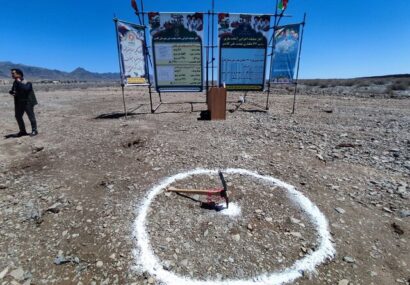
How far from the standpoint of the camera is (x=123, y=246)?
3.09m

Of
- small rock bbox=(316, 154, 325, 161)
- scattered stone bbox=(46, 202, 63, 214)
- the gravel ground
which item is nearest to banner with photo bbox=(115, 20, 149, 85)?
the gravel ground

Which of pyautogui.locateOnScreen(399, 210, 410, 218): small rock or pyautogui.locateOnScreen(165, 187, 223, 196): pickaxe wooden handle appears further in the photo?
pyautogui.locateOnScreen(165, 187, 223, 196): pickaxe wooden handle

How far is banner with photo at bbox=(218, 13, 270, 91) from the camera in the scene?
10492mm

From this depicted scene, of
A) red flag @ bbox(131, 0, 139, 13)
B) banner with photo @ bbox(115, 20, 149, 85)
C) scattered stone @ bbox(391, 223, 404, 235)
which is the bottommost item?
scattered stone @ bbox(391, 223, 404, 235)

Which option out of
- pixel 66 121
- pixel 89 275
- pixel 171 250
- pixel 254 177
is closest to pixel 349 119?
pixel 254 177

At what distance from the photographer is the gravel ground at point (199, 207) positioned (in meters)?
2.83

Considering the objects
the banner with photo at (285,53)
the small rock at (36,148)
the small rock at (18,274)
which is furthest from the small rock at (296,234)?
the banner with photo at (285,53)

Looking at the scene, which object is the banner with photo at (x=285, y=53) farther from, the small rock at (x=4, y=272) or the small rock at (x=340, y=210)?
the small rock at (x=4, y=272)

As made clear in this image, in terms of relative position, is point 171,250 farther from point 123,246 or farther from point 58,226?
point 58,226

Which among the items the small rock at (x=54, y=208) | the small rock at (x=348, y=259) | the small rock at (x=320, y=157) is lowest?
the small rock at (x=348, y=259)

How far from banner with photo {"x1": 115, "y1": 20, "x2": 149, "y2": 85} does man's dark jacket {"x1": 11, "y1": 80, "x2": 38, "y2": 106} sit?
3625mm

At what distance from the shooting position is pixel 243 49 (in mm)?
10961

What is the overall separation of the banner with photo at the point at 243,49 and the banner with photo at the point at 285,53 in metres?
0.55

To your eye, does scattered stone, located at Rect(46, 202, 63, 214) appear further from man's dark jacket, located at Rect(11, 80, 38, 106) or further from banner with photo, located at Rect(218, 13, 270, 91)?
banner with photo, located at Rect(218, 13, 270, 91)
